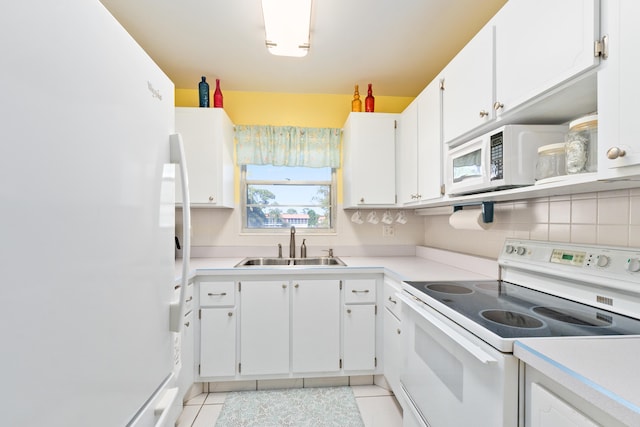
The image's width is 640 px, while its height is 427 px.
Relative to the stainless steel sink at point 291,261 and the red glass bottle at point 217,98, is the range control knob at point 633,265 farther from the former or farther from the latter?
the red glass bottle at point 217,98

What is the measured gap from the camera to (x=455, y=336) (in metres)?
0.97

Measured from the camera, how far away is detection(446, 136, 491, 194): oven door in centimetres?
123

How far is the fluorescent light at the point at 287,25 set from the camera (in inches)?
54.4

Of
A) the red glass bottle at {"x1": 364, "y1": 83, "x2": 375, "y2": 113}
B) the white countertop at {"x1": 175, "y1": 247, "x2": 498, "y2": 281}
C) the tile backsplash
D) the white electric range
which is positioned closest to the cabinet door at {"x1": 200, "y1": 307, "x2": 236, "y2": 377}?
the white countertop at {"x1": 175, "y1": 247, "x2": 498, "y2": 281}

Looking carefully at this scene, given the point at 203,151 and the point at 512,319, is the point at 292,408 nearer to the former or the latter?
the point at 512,319

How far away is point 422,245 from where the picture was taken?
2.62 metres

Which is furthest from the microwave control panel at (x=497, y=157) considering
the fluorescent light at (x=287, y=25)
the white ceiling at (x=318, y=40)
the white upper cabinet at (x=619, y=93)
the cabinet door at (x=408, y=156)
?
the fluorescent light at (x=287, y=25)

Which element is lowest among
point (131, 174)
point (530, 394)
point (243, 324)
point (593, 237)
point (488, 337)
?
point (243, 324)

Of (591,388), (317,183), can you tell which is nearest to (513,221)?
(591,388)

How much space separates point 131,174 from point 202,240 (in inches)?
78.2

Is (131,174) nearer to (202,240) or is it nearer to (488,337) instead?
(488,337)

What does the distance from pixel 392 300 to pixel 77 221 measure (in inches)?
67.1

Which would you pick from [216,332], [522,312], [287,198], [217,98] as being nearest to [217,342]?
[216,332]

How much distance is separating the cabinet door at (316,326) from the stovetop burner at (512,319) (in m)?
1.11
